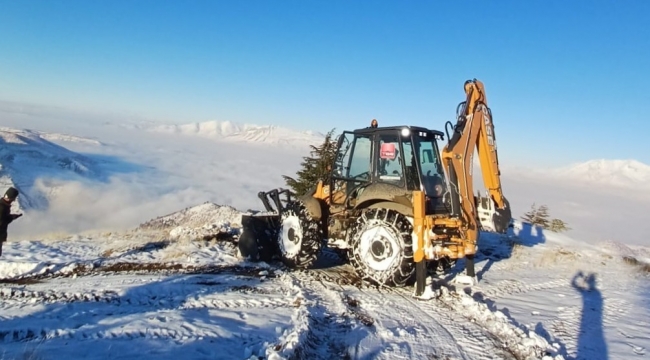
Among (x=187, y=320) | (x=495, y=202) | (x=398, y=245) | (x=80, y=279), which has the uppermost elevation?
(x=495, y=202)

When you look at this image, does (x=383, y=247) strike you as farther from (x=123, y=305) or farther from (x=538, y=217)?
(x=538, y=217)

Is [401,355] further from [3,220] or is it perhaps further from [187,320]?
[3,220]

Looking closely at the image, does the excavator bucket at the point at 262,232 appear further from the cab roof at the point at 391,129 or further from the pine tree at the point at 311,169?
the pine tree at the point at 311,169

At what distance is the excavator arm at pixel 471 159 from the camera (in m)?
7.77

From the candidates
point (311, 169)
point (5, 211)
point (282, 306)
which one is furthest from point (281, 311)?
point (311, 169)

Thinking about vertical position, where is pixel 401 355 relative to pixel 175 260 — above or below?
above

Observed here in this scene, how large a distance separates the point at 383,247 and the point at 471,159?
91.1 inches

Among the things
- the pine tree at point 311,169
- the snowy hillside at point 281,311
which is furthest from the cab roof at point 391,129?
the pine tree at point 311,169

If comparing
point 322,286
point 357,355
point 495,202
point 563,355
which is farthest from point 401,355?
point 495,202

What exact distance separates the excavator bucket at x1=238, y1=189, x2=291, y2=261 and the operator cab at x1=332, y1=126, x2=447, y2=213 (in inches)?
67.3

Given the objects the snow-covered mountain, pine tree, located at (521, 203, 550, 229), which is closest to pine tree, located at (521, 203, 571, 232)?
pine tree, located at (521, 203, 550, 229)

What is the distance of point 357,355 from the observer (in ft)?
15.4

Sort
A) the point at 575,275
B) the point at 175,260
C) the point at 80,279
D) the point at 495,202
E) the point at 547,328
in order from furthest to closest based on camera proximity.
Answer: the point at 575,275 < the point at 175,260 < the point at 495,202 < the point at 80,279 < the point at 547,328

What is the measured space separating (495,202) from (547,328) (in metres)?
3.08
